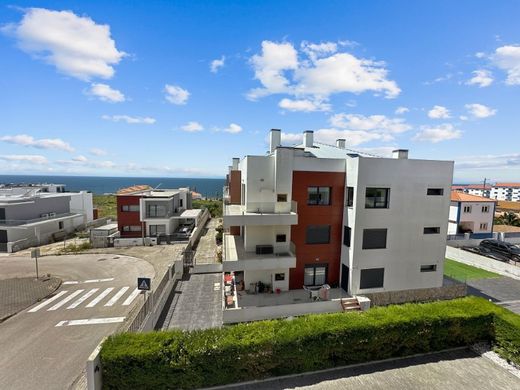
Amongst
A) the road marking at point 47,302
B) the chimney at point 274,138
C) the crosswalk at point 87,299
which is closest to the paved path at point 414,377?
the crosswalk at point 87,299

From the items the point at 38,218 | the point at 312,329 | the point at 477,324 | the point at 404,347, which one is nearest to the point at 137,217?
the point at 38,218

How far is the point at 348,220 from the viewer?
671 inches

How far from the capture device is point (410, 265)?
686 inches

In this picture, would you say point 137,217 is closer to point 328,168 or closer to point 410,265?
point 328,168

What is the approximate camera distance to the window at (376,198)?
16422 millimetres

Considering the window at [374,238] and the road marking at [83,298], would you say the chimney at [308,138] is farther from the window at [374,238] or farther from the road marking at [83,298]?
the road marking at [83,298]

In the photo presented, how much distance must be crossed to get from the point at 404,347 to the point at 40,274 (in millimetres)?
28135

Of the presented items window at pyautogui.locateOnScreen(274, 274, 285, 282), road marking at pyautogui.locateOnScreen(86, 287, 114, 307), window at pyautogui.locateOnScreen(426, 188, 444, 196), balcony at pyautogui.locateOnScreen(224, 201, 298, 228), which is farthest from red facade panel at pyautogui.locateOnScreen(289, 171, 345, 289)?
road marking at pyautogui.locateOnScreen(86, 287, 114, 307)

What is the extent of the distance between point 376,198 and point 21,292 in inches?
1046

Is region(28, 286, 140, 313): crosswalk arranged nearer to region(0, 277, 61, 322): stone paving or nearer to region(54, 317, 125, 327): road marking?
region(0, 277, 61, 322): stone paving

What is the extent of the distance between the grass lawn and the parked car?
5.24m

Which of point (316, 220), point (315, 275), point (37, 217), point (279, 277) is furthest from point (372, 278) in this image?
point (37, 217)

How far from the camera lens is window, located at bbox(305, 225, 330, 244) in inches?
687

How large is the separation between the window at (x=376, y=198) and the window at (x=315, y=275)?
17.9 feet
